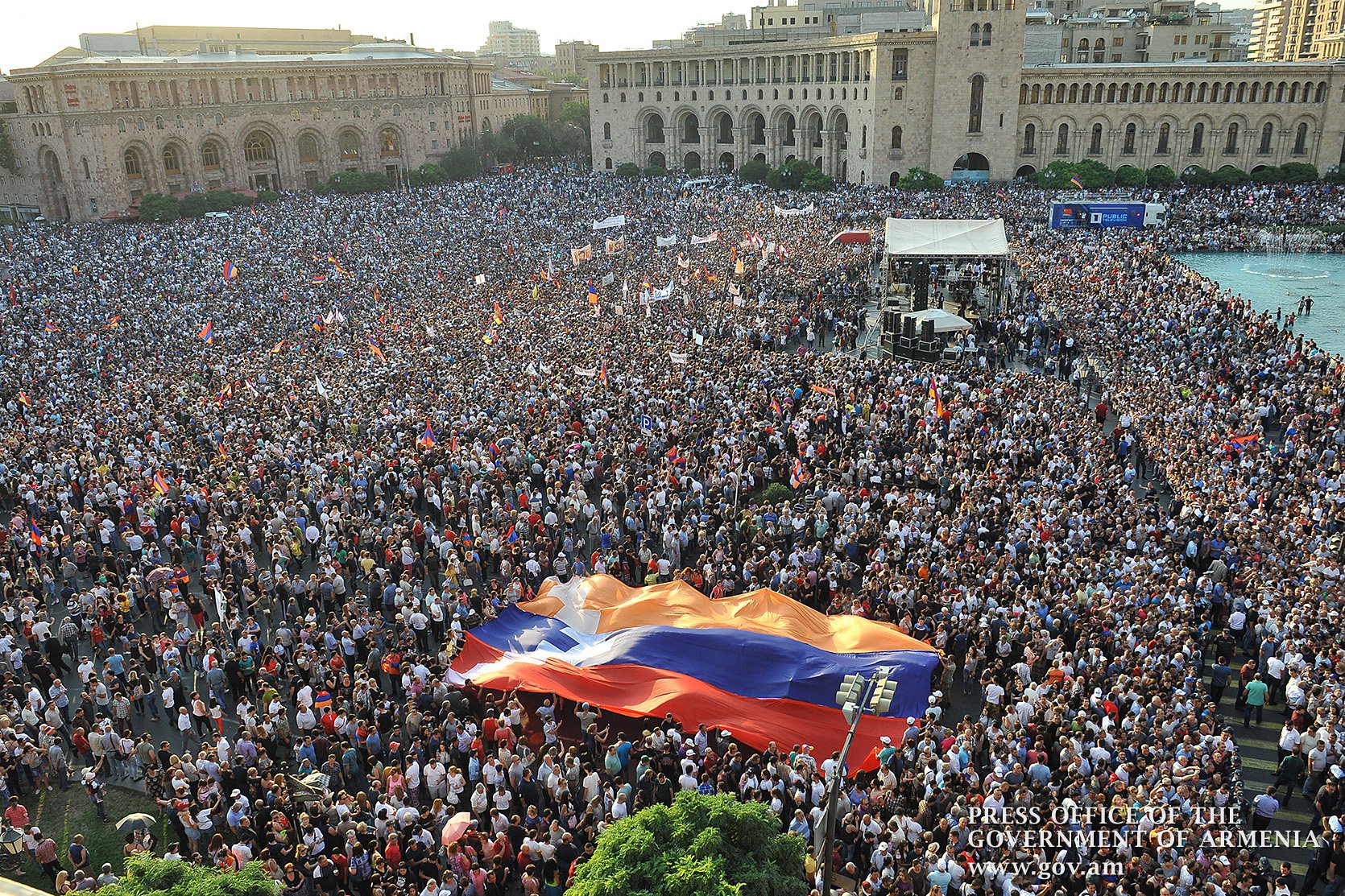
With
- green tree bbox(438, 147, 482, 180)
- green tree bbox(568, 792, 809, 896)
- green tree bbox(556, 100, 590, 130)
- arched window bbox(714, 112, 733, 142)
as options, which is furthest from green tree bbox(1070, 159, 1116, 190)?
green tree bbox(568, 792, 809, 896)

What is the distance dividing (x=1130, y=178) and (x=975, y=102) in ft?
39.9

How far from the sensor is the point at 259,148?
81562 millimetres

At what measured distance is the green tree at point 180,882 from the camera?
28.4 ft

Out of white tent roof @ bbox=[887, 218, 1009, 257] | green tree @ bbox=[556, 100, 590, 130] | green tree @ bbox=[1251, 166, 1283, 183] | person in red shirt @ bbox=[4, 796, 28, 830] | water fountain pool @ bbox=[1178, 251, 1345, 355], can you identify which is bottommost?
water fountain pool @ bbox=[1178, 251, 1345, 355]

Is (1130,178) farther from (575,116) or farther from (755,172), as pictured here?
(575,116)

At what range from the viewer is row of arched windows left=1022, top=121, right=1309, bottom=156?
73.4 metres

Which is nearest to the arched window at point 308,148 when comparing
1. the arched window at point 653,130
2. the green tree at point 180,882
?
the arched window at point 653,130

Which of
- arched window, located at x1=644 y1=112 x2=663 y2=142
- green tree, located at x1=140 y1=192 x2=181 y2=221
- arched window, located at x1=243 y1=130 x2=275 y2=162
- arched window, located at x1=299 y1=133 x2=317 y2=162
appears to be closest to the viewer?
green tree, located at x1=140 y1=192 x2=181 y2=221

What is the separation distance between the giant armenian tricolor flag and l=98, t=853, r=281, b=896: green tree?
5.91 m

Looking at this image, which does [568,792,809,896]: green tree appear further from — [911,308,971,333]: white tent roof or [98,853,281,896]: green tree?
[911,308,971,333]: white tent roof

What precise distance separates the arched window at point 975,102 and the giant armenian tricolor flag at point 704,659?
63312 millimetres

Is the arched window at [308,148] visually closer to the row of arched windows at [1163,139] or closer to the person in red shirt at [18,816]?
the row of arched windows at [1163,139]

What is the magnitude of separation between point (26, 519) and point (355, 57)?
7264cm

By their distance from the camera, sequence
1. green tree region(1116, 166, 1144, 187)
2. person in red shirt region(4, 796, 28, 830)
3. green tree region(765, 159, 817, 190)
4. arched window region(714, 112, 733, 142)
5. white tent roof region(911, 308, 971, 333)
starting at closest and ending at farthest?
person in red shirt region(4, 796, 28, 830) < white tent roof region(911, 308, 971, 333) < green tree region(1116, 166, 1144, 187) < green tree region(765, 159, 817, 190) < arched window region(714, 112, 733, 142)
